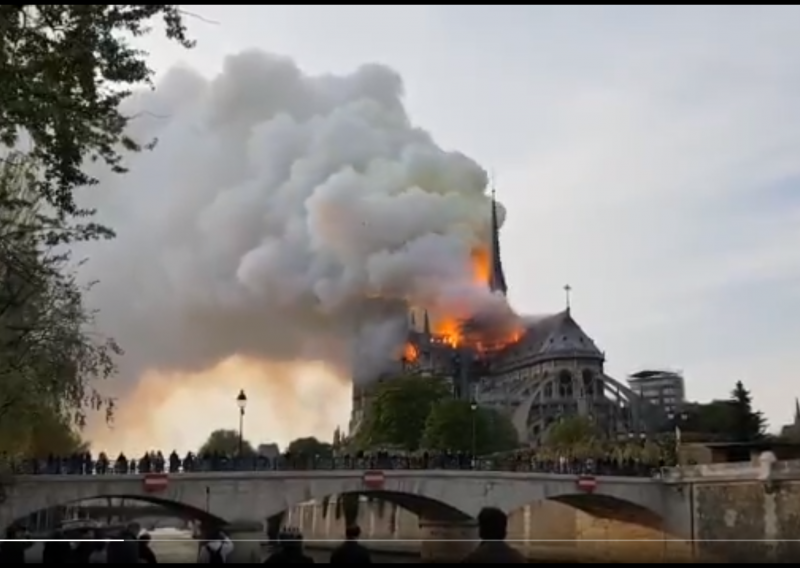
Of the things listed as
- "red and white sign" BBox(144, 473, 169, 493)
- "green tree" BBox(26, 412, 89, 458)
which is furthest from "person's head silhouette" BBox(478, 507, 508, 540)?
"red and white sign" BBox(144, 473, 169, 493)

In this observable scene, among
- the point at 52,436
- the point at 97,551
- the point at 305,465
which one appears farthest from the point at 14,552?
the point at 305,465

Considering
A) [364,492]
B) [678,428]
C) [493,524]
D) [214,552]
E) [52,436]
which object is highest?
[678,428]

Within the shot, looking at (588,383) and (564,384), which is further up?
(588,383)

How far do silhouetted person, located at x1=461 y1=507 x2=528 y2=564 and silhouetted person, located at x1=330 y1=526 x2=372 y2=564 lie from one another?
704 mm

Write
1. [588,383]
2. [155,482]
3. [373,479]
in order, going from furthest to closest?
[588,383], [373,479], [155,482]

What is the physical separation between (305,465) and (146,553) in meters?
31.3

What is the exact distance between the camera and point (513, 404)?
104625mm

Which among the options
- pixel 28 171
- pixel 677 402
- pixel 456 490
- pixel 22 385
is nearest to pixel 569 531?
pixel 456 490

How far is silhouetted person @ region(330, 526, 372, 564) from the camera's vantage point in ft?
20.1

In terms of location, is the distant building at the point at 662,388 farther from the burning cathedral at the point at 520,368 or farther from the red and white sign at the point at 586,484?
the red and white sign at the point at 586,484

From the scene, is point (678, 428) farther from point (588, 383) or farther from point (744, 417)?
point (588, 383)

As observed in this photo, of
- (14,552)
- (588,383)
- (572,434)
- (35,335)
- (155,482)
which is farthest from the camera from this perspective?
(588,383)

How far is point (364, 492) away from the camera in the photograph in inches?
1467

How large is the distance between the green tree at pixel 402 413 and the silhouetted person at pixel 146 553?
204ft
